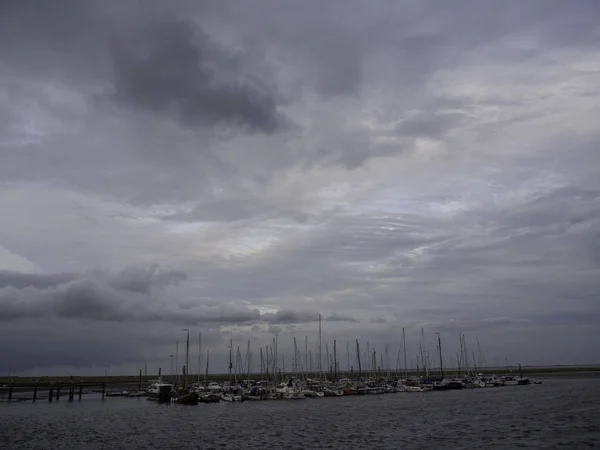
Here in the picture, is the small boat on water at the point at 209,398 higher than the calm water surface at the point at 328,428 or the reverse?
higher

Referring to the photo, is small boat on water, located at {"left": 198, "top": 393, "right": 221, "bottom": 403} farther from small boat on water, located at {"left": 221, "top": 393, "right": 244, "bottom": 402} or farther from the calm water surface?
the calm water surface

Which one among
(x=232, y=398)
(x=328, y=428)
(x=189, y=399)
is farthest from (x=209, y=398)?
(x=328, y=428)

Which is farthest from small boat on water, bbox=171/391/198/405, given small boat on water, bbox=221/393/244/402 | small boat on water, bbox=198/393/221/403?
small boat on water, bbox=221/393/244/402

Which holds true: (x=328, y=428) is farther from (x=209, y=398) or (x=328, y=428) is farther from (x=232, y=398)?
(x=232, y=398)

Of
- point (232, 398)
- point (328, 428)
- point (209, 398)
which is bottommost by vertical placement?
point (328, 428)

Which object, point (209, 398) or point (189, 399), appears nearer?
point (189, 399)

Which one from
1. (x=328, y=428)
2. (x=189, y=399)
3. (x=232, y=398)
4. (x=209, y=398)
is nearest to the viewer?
(x=328, y=428)

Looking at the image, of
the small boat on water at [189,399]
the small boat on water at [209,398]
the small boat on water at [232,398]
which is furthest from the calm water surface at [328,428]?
the small boat on water at [232,398]

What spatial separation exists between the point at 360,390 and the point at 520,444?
96065mm

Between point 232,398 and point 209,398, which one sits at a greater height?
point 209,398

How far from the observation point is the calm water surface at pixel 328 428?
52.2 metres

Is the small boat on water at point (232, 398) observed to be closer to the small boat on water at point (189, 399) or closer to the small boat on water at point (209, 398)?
the small boat on water at point (209, 398)

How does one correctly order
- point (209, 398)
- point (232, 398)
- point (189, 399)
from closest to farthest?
point (189, 399) < point (209, 398) < point (232, 398)

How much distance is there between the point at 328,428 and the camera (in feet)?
213
